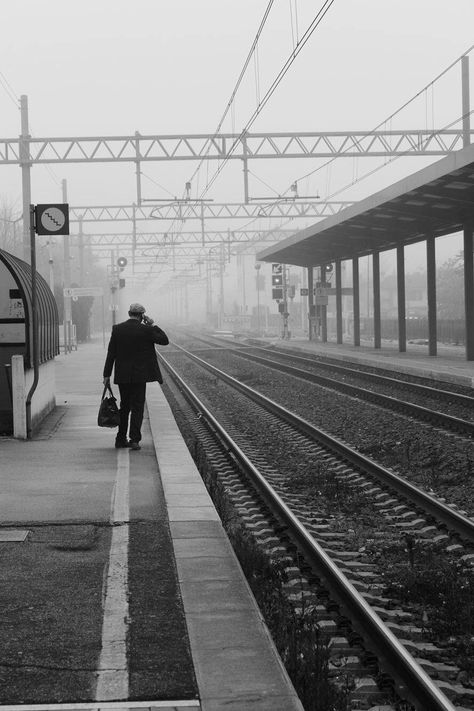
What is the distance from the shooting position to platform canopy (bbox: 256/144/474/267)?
825 inches

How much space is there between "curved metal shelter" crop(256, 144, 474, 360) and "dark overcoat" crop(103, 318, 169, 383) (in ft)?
28.7

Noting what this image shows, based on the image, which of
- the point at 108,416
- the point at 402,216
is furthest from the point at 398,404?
the point at 402,216

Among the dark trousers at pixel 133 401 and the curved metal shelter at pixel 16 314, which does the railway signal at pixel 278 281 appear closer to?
the curved metal shelter at pixel 16 314

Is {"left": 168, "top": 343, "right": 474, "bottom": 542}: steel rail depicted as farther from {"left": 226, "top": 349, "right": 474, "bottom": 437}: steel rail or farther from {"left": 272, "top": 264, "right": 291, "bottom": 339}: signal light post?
{"left": 272, "top": 264, "right": 291, "bottom": 339}: signal light post

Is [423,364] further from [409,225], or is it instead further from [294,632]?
[294,632]

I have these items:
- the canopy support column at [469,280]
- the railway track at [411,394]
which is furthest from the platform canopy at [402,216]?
the railway track at [411,394]

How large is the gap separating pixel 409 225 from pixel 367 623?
25909 millimetres

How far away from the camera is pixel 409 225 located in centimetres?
3028

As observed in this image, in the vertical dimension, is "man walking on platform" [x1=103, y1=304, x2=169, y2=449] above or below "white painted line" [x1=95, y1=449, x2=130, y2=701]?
above

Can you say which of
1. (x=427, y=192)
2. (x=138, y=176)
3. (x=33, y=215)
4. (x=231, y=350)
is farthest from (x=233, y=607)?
(x=231, y=350)

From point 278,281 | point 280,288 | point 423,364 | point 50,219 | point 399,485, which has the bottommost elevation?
point 399,485

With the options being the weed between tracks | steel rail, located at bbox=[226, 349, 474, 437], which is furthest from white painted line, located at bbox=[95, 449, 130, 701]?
steel rail, located at bbox=[226, 349, 474, 437]

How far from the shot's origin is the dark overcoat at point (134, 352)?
37.6ft

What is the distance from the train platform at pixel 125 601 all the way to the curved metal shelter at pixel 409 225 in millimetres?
11636
